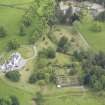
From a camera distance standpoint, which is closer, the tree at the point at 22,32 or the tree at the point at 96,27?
the tree at the point at 22,32

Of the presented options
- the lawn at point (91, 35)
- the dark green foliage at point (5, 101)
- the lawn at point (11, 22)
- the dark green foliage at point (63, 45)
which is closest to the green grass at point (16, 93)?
the dark green foliage at point (5, 101)

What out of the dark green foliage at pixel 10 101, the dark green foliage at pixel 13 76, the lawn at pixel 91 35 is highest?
the lawn at pixel 91 35

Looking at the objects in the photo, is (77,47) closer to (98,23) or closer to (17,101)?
(98,23)

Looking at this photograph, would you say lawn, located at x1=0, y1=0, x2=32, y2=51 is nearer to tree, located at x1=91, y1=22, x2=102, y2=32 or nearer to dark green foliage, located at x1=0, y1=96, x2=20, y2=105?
tree, located at x1=91, y1=22, x2=102, y2=32

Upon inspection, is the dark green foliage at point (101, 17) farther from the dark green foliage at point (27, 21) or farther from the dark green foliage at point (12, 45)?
the dark green foliage at point (12, 45)

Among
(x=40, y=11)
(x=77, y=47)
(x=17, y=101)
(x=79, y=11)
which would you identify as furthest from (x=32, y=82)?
(x=79, y=11)

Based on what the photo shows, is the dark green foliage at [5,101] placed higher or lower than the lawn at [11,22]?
lower

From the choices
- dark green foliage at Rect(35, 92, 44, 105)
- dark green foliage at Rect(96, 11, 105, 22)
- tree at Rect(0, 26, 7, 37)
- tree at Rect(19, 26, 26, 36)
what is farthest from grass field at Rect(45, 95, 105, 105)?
dark green foliage at Rect(96, 11, 105, 22)

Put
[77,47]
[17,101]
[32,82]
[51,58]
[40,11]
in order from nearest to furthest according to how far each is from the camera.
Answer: [17,101] → [32,82] → [51,58] → [77,47] → [40,11]
